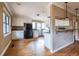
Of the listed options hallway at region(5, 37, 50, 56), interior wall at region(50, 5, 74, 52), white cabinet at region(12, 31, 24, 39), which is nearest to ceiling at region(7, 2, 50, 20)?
interior wall at region(50, 5, 74, 52)

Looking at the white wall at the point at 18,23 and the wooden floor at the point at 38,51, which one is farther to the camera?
the white wall at the point at 18,23

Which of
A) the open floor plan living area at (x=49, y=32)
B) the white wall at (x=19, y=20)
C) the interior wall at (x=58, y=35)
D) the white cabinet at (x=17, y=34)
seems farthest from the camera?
the white wall at (x=19, y=20)

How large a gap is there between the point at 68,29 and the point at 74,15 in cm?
153

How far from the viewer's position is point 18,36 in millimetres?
9984

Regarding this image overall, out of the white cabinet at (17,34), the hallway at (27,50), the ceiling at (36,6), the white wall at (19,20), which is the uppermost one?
the ceiling at (36,6)

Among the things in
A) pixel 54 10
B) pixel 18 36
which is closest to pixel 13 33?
pixel 18 36

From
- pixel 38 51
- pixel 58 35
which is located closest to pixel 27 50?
pixel 38 51

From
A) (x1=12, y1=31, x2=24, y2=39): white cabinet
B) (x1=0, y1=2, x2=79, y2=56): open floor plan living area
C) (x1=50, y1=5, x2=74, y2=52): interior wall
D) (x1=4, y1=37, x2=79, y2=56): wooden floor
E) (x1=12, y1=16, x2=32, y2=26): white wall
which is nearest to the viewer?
(x1=4, y1=37, x2=79, y2=56): wooden floor

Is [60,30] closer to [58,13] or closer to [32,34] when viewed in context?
[58,13]

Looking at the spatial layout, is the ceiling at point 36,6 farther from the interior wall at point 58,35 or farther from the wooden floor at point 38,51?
the wooden floor at point 38,51

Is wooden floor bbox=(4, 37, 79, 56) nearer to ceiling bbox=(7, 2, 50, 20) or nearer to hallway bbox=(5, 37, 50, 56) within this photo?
hallway bbox=(5, 37, 50, 56)

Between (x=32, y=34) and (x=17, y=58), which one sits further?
(x=32, y=34)

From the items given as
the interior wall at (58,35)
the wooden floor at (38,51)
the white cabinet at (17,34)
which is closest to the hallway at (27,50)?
the wooden floor at (38,51)

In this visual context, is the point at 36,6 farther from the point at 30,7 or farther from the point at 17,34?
the point at 17,34
